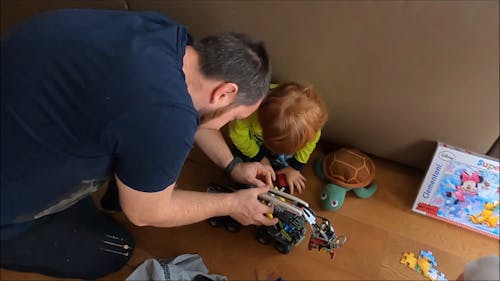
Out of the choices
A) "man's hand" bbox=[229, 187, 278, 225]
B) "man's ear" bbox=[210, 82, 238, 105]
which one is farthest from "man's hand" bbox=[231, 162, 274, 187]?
"man's ear" bbox=[210, 82, 238, 105]

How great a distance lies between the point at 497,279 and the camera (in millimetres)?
679

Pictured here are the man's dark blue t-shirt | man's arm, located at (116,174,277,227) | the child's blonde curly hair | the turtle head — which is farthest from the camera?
the turtle head

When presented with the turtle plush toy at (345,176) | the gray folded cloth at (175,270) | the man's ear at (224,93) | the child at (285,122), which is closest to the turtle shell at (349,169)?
the turtle plush toy at (345,176)

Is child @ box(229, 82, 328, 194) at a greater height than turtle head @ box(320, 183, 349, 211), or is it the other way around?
child @ box(229, 82, 328, 194)

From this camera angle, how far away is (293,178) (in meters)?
1.39

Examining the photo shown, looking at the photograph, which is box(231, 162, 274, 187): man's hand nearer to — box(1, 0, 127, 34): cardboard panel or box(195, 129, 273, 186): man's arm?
box(195, 129, 273, 186): man's arm

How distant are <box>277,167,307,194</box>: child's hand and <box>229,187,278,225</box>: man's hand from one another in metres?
0.27

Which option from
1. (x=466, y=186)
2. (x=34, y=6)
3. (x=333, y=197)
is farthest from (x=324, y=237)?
(x=34, y=6)

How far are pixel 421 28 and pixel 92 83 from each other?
745 mm

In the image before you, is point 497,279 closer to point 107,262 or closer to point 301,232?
point 301,232

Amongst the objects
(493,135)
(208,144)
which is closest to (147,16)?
(208,144)

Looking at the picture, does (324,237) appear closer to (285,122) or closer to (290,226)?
(290,226)

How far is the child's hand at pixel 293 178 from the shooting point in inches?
54.4

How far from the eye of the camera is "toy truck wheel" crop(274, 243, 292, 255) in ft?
4.17
